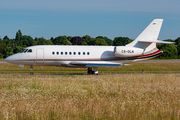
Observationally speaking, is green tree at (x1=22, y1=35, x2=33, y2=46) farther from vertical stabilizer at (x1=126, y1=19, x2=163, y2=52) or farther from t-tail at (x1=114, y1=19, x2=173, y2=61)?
vertical stabilizer at (x1=126, y1=19, x2=163, y2=52)

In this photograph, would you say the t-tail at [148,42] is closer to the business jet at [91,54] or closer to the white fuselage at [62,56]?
the business jet at [91,54]

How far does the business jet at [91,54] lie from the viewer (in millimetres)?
27922

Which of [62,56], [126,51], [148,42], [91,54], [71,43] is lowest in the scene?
[62,56]

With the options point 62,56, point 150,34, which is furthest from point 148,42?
point 62,56

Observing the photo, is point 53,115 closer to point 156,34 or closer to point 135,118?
point 135,118

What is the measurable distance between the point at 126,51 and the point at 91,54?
418 cm

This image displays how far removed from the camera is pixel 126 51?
94.3ft

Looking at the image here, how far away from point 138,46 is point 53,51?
406 inches

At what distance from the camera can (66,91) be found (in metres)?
14.2

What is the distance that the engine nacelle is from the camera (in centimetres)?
2844

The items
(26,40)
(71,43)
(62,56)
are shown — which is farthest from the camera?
(26,40)

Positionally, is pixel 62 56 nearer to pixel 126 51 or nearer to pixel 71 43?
pixel 126 51

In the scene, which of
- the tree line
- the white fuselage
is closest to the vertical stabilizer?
the white fuselage

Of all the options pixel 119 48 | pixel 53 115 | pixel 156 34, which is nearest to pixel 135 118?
pixel 53 115
